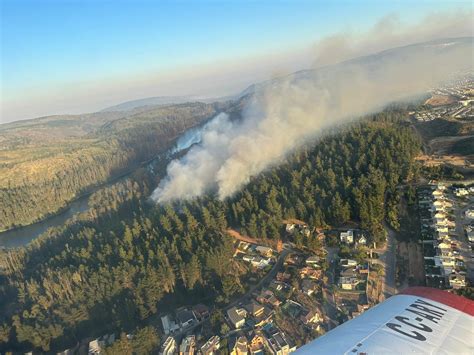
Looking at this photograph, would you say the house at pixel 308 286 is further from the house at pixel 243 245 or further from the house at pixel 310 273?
the house at pixel 243 245

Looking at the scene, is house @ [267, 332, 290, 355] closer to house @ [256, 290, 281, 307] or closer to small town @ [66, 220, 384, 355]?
small town @ [66, 220, 384, 355]

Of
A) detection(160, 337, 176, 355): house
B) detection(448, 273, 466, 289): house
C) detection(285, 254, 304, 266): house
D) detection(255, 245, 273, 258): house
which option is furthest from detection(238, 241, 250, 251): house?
detection(448, 273, 466, 289): house

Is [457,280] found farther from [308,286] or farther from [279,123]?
[279,123]

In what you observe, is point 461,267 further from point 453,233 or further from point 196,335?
point 196,335

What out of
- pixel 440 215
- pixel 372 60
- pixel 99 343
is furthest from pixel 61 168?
pixel 372 60

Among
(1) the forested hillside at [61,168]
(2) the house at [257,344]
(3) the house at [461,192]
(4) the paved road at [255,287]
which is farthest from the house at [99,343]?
(1) the forested hillside at [61,168]

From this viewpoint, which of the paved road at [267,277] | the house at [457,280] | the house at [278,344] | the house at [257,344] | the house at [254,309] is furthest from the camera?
the paved road at [267,277]

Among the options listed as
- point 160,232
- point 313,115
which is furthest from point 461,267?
point 313,115
